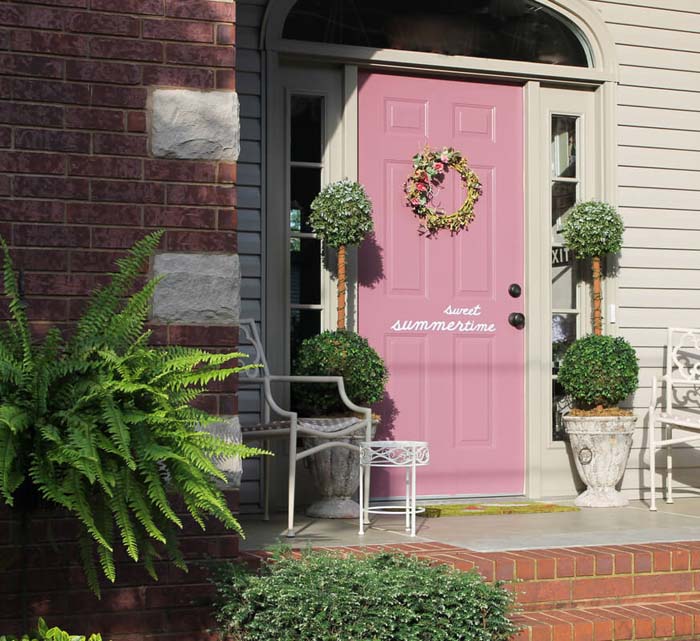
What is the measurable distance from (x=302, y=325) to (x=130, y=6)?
238cm

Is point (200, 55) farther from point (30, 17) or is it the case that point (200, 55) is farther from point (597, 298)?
point (597, 298)

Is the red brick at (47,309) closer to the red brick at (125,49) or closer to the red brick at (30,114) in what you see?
the red brick at (30,114)

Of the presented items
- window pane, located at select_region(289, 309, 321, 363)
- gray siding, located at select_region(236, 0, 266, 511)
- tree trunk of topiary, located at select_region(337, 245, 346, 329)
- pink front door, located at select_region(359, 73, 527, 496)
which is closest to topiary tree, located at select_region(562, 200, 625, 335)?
pink front door, located at select_region(359, 73, 527, 496)

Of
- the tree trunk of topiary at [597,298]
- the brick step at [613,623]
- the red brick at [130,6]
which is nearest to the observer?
the red brick at [130,6]

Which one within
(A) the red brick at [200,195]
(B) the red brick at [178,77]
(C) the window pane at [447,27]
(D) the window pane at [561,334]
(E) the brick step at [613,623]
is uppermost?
(C) the window pane at [447,27]

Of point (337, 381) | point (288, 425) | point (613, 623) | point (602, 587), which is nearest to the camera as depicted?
point (613, 623)

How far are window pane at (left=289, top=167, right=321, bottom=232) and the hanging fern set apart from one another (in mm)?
2607

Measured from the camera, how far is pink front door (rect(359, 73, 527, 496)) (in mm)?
5570

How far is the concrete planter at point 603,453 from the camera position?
5484mm

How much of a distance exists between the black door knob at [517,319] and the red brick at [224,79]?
2733mm

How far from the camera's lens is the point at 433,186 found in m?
5.66

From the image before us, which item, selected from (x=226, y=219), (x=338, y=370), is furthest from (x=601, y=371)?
(x=226, y=219)

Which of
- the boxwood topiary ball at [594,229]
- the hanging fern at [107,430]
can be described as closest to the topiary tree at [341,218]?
the boxwood topiary ball at [594,229]

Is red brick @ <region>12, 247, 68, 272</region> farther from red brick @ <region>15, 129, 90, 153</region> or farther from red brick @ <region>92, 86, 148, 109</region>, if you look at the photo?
red brick @ <region>92, 86, 148, 109</region>
